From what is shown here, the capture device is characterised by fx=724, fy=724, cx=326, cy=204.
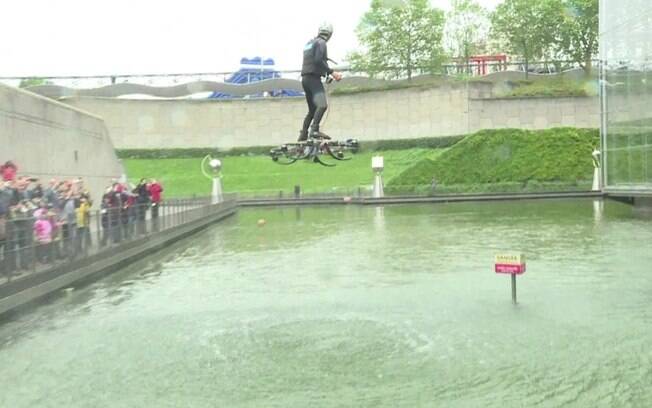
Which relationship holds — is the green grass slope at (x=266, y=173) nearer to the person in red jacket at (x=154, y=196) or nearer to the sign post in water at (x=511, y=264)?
the person in red jacket at (x=154, y=196)

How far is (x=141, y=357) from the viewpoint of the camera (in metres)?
9.98

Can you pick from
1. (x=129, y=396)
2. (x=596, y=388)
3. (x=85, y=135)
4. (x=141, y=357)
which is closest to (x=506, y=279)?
(x=596, y=388)

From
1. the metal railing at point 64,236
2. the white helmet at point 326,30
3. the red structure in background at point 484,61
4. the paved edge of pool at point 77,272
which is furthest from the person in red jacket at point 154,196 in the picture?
the red structure in background at point 484,61

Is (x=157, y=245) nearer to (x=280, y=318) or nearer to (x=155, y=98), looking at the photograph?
(x=280, y=318)

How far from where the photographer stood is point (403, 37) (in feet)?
222

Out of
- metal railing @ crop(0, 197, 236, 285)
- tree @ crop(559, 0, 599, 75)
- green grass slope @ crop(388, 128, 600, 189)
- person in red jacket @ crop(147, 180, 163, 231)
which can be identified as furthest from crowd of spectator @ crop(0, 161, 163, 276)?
tree @ crop(559, 0, 599, 75)

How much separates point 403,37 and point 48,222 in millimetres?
56678

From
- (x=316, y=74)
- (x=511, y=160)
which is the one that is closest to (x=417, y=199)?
(x=511, y=160)

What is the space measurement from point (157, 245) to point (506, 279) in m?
13.2

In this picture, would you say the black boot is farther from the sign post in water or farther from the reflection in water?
the sign post in water

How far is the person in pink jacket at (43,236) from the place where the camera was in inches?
573

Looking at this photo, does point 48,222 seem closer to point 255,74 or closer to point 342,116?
point 342,116

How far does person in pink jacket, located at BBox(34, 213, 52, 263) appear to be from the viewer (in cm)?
1455

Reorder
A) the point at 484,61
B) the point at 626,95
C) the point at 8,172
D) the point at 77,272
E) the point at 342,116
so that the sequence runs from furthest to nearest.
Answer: the point at 484,61
the point at 342,116
the point at 626,95
the point at 8,172
the point at 77,272
